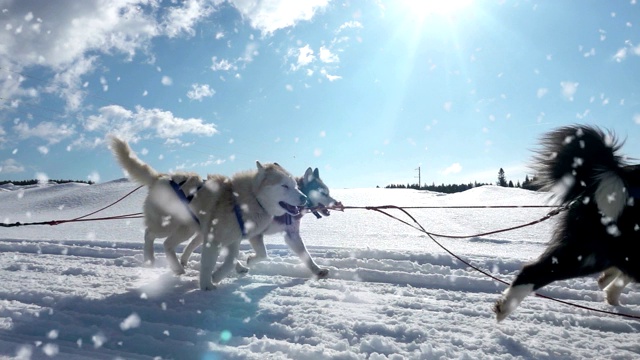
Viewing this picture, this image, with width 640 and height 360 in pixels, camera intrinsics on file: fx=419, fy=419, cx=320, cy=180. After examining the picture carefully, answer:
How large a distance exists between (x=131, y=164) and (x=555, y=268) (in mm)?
4517

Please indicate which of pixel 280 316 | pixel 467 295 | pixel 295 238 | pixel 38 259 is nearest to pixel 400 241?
pixel 295 238

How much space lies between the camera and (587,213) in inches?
109

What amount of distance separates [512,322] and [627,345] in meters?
0.69

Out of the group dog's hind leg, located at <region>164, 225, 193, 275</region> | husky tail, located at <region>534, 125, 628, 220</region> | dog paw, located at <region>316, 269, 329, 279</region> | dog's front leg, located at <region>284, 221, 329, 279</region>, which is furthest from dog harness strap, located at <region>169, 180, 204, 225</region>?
husky tail, located at <region>534, 125, 628, 220</region>

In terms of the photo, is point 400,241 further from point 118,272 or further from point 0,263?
point 0,263

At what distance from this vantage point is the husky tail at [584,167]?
107 inches

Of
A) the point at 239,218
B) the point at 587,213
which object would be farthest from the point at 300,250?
the point at 587,213

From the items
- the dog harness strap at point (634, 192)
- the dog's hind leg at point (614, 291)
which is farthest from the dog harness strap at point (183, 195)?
the dog's hind leg at point (614, 291)

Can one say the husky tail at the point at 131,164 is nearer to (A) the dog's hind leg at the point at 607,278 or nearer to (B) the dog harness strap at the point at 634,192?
(B) the dog harness strap at the point at 634,192

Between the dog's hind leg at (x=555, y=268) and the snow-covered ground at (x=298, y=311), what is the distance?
30 cm

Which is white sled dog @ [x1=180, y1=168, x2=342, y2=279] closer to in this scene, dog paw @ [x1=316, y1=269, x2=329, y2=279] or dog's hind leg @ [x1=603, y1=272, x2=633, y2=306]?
dog paw @ [x1=316, y1=269, x2=329, y2=279]

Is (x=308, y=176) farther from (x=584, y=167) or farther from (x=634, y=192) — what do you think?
(x=634, y=192)

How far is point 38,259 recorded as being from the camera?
545cm

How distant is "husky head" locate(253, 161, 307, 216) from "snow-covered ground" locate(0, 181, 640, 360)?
80 cm
